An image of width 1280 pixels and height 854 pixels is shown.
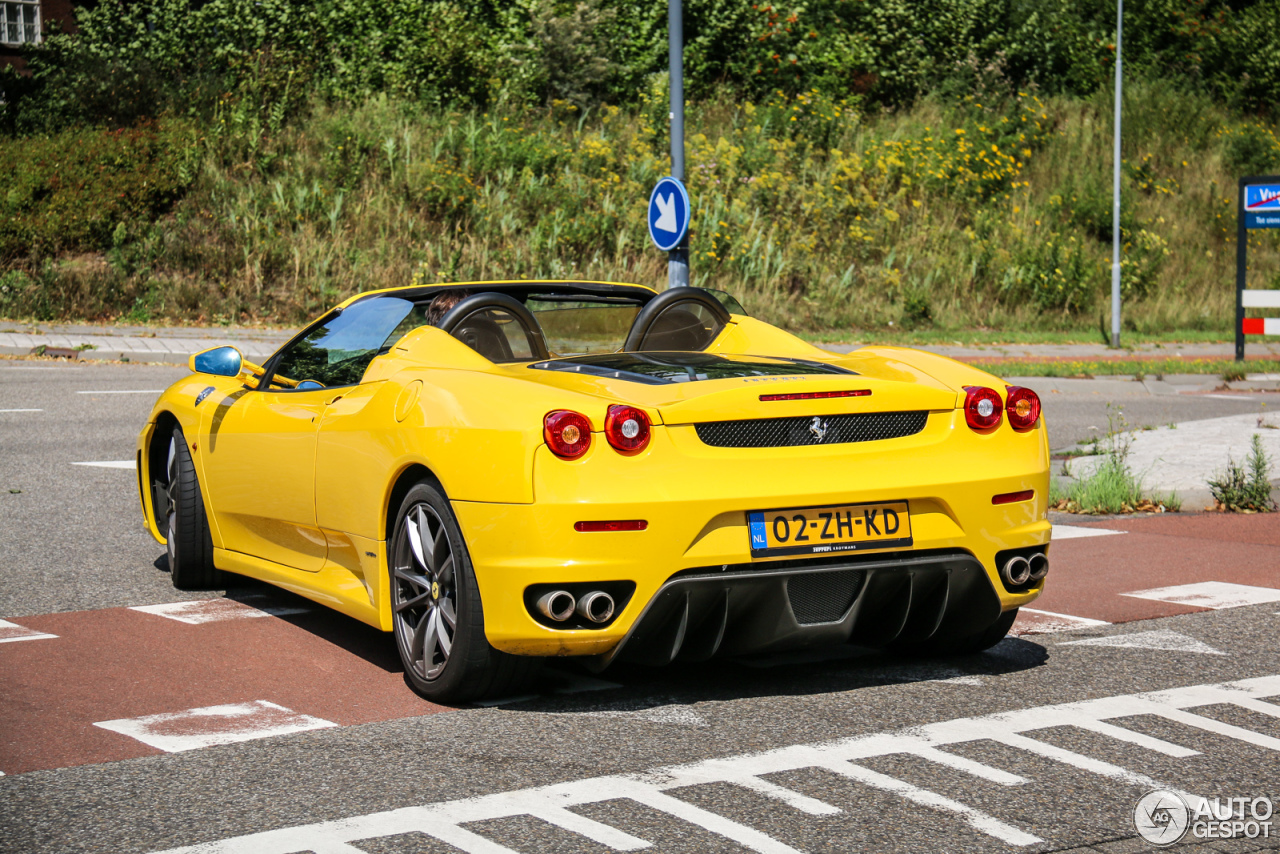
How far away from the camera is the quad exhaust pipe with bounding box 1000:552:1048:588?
477cm

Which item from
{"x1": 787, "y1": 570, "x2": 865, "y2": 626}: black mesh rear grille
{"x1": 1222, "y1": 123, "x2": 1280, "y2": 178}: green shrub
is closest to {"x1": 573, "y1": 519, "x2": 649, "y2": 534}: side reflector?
{"x1": 787, "y1": 570, "x2": 865, "y2": 626}: black mesh rear grille

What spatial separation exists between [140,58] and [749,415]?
26.4m

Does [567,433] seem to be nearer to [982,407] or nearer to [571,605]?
[571,605]

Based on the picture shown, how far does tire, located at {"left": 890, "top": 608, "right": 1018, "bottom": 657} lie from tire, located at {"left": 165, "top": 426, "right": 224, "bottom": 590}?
3.11 m

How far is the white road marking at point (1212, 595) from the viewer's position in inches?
245

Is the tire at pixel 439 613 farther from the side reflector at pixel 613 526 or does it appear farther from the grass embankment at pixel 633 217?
the grass embankment at pixel 633 217

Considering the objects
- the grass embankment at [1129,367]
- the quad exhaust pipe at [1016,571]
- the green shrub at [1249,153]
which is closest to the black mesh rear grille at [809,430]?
the quad exhaust pipe at [1016,571]

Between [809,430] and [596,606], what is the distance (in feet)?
2.80

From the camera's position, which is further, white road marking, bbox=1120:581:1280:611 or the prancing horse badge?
white road marking, bbox=1120:581:1280:611

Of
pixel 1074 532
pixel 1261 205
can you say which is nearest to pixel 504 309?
pixel 1074 532

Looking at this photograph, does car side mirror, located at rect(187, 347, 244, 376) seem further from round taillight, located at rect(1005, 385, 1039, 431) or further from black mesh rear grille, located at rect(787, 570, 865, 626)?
round taillight, located at rect(1005, 385, 1039, 431)

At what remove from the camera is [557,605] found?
4.26 m

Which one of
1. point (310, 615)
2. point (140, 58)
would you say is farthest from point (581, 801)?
point (140, 58)

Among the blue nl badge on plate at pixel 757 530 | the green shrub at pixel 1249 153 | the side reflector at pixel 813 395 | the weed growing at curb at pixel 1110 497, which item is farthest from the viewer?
the green shrub at pixel 1249 153
